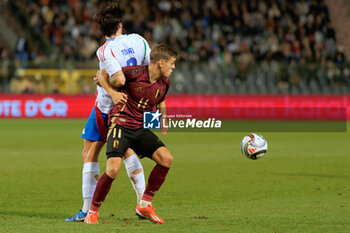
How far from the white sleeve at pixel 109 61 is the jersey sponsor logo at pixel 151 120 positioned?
581 mm

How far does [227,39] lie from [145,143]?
2040 centimetres

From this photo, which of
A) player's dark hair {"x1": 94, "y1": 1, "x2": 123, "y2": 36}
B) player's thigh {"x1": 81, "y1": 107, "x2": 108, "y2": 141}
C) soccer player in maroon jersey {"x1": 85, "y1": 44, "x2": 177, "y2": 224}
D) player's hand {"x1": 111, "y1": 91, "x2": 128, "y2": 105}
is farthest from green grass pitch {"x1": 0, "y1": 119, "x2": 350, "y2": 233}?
player's dark hair {"x1": 94, "y1": 1, "x2": 123, "y2": 36}

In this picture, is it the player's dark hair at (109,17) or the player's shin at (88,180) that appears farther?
the player's shin at (88,180)

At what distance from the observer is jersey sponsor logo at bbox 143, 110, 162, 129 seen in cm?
699

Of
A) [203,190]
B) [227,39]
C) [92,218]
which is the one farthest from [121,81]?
[227,39]

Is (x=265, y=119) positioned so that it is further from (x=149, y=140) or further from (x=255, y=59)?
(x=149, y=140)

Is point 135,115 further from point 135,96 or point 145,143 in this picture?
point 145,143

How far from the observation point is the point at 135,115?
6918 millimetres

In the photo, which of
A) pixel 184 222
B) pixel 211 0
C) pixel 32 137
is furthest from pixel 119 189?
pixel 211 0

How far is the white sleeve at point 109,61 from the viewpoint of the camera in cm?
668

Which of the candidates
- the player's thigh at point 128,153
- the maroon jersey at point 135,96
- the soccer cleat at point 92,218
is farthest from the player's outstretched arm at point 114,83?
the soccer cleat at point 92,218

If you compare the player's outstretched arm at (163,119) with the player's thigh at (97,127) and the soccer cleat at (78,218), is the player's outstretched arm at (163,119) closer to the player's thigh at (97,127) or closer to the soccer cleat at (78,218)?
the player's thigh at (97,127)

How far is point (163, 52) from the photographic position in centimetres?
681

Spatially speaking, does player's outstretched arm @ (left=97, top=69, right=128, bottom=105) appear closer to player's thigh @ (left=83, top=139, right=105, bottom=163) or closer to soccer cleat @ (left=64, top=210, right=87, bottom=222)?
player's thigh @ (left=83, top=139, right=105, bottom=163)
